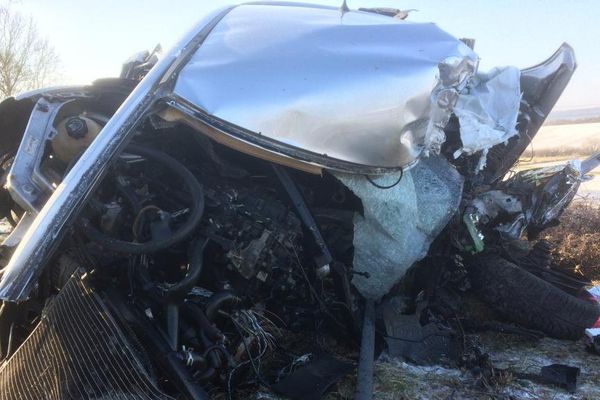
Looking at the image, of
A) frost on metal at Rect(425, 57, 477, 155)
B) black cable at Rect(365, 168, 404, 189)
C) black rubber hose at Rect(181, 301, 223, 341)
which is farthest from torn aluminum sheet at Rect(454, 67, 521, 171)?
black rubber hose at Rect(181, 301, 223, 341)

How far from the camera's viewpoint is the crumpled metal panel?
2488 mm

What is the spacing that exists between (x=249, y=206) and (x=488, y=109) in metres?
1.62

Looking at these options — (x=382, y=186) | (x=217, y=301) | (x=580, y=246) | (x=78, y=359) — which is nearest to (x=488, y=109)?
(x=382, y=186)

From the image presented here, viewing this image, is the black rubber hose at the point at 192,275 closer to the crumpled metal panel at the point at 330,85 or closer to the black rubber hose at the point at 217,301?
the black rubber hose at the point at 217,301

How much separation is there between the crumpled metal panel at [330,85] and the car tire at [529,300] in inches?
54.4

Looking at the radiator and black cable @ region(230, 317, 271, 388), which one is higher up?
the radiator

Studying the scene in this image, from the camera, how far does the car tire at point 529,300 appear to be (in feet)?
11.3

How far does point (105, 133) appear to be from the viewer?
2.27 meters

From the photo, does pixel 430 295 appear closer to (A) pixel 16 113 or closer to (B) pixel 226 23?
(B) pixel 226 23

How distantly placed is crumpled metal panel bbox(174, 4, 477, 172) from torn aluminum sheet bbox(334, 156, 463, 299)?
0.77 feet

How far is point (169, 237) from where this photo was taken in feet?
7.96

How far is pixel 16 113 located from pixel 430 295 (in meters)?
3.01

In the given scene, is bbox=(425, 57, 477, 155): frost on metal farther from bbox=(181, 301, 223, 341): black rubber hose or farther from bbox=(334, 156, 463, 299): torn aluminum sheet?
bbox=(181, 301, 223, 341): black rubber hose

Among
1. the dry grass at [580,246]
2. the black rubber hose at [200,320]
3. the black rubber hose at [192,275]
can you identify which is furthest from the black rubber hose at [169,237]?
the dry grass at [580,246]
